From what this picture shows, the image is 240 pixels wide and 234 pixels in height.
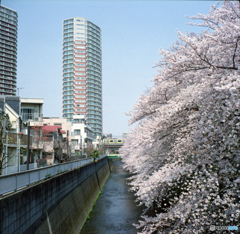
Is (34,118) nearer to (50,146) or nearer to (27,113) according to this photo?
(27,113)

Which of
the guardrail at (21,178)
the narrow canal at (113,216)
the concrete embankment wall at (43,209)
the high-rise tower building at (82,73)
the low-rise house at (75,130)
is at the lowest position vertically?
the narrow canal at (113,216)

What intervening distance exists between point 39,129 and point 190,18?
111 feet

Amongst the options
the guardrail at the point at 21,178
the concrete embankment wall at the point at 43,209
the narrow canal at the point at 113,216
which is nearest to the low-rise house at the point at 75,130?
the narrow canal at the point at 113,216

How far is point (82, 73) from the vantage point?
400 feet

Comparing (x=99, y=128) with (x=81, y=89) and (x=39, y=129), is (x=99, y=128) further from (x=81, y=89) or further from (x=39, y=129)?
(x=39, y=129)

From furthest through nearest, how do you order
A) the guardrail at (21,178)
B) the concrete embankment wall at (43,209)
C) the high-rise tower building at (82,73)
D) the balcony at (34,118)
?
the high-rise tower building at (82,73) < the balcony at (34,118) < the guardrail at (21,178) < the concrete embankment wall at (43,209)

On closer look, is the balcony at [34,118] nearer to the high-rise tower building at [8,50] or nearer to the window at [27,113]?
the window at [27,113]

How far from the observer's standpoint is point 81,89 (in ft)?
395

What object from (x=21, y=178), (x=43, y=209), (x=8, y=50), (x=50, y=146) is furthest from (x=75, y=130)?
(x=21, y=178)

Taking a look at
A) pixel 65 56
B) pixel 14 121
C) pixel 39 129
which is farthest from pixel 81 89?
pixel 14 121

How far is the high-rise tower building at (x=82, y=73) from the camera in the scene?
11928cm

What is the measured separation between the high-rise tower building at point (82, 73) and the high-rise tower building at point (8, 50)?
27127mm

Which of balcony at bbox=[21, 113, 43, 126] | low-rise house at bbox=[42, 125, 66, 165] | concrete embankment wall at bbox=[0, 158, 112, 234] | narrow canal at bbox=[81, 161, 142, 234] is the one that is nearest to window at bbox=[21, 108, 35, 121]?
balcony at bbox=[21, 113, 43, 126]

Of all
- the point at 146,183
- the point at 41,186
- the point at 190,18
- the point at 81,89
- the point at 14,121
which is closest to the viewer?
the point at 190,18
